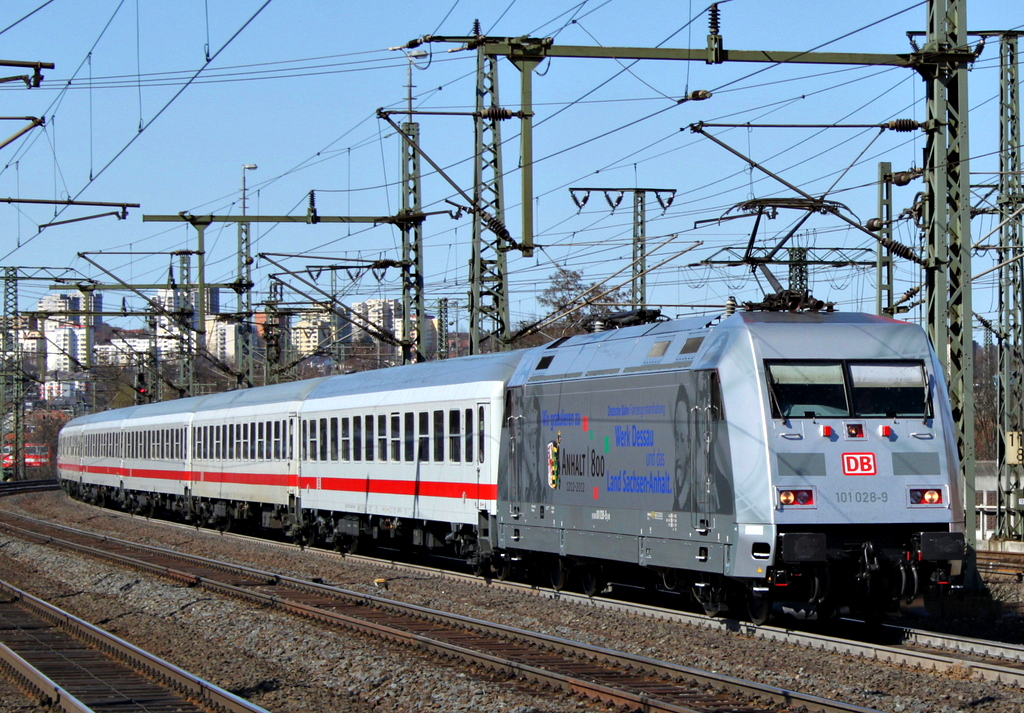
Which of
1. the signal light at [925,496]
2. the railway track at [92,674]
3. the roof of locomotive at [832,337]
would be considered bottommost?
the railway track at [92,674]

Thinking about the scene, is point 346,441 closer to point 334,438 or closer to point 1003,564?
point 334,438

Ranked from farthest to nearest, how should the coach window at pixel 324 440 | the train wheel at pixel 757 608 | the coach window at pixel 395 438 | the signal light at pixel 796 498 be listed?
the coach window at pixel 324 440, the coach window at pixel 395 438, the train wheel at pixel 757 608, the signal light at pixel 796 498

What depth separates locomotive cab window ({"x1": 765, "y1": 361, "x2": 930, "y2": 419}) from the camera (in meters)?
13.2

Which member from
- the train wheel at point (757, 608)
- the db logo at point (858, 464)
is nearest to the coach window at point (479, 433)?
the train wheel at point (757, 608)

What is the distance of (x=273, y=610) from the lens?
56.9 ft

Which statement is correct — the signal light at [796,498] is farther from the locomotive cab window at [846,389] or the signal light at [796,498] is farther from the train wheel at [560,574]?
the train wheel at [560,574]

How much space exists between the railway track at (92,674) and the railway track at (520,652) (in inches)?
104

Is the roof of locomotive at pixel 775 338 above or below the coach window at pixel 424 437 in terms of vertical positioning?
above

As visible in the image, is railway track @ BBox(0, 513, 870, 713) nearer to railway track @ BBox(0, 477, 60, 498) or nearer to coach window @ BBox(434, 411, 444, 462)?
coach window @ BBox(434, 411, 444, 462)

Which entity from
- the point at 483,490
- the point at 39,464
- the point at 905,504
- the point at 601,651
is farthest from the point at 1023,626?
the point at 39,464

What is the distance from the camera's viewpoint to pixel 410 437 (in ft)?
72.3

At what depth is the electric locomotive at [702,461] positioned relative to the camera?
1291 centimetres

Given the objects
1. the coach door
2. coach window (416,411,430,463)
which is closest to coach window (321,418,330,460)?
coach window (416,411,430,463)

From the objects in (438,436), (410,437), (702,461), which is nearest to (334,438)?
(410,437)
